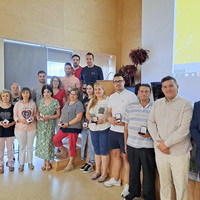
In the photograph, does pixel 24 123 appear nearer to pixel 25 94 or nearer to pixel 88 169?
pixel 25 94

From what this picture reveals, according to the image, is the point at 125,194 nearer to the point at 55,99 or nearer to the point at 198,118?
the point at 198,118

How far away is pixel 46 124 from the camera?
3.14 metres

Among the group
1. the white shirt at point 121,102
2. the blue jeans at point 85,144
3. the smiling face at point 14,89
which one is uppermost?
the smiling face at point 14,89

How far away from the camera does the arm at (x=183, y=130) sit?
5.55 feet

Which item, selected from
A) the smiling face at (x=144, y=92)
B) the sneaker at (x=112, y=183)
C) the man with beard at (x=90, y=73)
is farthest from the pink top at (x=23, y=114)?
the smiling face at (x=144, y=92)

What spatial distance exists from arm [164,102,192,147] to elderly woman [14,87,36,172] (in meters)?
2.28

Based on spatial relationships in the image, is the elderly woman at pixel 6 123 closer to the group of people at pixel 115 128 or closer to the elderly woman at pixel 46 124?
the group of people at pixel 115 128

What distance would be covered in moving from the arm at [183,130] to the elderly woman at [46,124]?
2.05 m

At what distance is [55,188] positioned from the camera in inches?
101

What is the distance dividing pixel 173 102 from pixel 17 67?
3.94 metres

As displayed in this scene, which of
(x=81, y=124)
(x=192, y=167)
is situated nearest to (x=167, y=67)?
(x=81, y=124)

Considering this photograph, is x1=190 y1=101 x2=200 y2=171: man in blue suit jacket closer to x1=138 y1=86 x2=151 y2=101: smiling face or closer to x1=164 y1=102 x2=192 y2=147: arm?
x1=164 y1=102 x2=192 y2=147: arm

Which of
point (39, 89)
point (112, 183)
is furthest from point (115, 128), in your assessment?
point (39, 89)

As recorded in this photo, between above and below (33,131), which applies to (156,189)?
below
